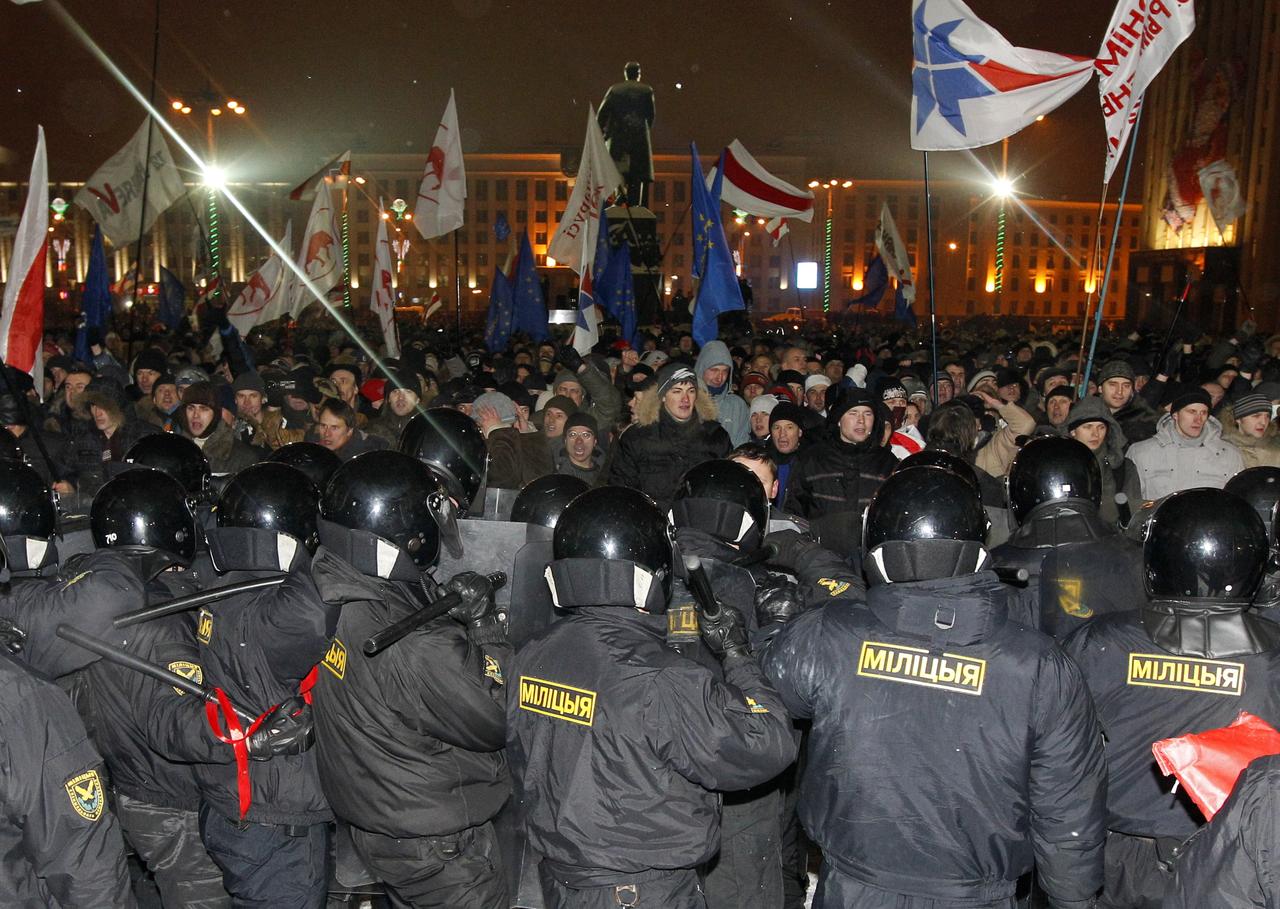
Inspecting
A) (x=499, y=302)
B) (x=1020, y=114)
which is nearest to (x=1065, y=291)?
(x=499, y=302)

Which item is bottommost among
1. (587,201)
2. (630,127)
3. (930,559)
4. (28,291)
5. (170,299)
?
(930,559)

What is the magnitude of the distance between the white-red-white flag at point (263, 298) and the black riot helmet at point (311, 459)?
6.64 metres

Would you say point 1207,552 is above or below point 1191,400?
below

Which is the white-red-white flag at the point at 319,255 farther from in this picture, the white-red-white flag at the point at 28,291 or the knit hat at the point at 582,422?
the knit hat at the point at 582,422

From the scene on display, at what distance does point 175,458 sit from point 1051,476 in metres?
4.10

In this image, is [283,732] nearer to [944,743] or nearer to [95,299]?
[944,743]

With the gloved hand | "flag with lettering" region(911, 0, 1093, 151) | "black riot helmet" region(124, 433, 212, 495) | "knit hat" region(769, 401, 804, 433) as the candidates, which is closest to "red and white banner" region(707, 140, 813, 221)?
"flag with lettering" region(911, 0, 1093, 151)

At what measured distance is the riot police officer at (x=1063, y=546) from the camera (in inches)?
161

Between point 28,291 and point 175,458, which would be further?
point 28,291

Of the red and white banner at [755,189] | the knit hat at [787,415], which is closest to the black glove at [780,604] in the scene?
the knit hat at [787,415]

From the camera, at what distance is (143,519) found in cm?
410

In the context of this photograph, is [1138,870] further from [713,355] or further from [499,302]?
[499,302]

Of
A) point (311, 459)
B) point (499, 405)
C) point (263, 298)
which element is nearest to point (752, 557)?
point (311, 459)

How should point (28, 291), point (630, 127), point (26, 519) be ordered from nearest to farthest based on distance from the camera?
point (26, 519) < point (28, 291) < point (630, 127)
